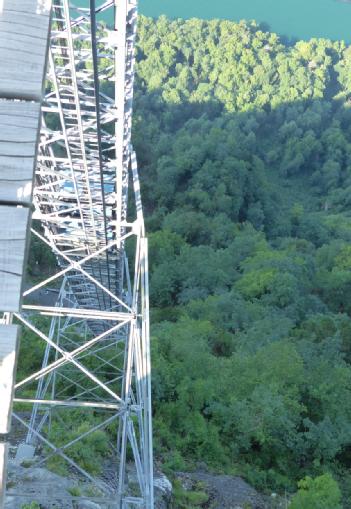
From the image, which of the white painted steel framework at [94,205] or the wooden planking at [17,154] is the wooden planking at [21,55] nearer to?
the wooden planking at [17,154]

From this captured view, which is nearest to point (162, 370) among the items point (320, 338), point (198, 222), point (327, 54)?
point (320, 338)

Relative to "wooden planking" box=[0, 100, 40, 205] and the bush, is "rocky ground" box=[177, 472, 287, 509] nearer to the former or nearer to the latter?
the bush

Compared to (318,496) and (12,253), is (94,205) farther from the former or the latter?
(12,253)

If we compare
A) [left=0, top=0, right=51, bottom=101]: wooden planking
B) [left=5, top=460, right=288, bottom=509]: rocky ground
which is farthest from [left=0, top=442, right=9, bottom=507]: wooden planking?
[left=5, top=460, right=288, bottom=509]: rocky ground

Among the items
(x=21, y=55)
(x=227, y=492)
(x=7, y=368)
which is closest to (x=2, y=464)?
(x=7, y=368)

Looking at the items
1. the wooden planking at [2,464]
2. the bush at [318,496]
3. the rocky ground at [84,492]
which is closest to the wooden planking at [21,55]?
the wooden planking at [2,464]
